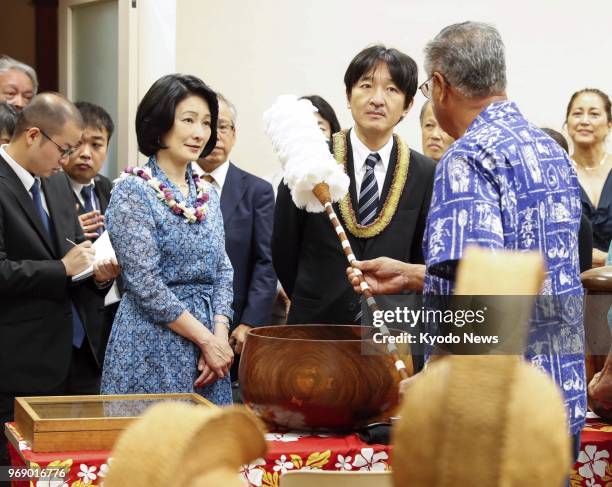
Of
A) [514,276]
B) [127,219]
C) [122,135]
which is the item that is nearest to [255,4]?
Answer: [122,135]

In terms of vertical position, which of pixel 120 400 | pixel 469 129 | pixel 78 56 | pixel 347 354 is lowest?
pixel 120 400

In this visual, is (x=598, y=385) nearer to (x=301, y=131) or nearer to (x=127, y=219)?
(x=301, y=131)

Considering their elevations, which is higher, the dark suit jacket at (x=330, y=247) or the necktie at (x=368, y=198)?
the necktie at (x=368, y=198)

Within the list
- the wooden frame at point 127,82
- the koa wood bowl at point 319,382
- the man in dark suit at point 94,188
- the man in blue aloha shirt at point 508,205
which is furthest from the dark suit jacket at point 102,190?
the man in blue aloha shirt at point 508,205

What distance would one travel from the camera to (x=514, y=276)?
368mm

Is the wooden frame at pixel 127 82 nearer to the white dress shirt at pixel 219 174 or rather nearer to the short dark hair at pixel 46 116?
the white dress shirt at pixel 219 174

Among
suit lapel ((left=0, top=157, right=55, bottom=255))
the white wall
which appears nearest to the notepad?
suit lapel ((left=0, top=157, right=55, bottom=255))

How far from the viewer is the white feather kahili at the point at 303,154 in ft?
7.34

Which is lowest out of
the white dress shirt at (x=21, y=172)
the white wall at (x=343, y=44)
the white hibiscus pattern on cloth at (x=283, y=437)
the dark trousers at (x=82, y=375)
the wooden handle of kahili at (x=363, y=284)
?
the dark trousers at (x=82, y=375)

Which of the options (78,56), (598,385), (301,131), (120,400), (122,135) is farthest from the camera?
(78,56)

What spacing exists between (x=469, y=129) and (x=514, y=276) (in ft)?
4.35

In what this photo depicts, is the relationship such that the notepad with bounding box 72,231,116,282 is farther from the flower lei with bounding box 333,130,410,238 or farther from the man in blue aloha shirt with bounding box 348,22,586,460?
the man in blue aloha shirt with bounding box 348,22,586,460

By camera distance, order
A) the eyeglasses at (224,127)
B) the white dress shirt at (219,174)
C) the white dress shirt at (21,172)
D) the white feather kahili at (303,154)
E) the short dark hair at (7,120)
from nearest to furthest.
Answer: the white feather kahili at (303,154) < the white dress shirt at (21,172) < the short dark hair at (7,120) < the white dress shirt at (219,174) < the eyeglasses at (224,127)

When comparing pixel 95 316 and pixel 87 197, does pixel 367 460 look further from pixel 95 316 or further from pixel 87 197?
pixel 87 197
